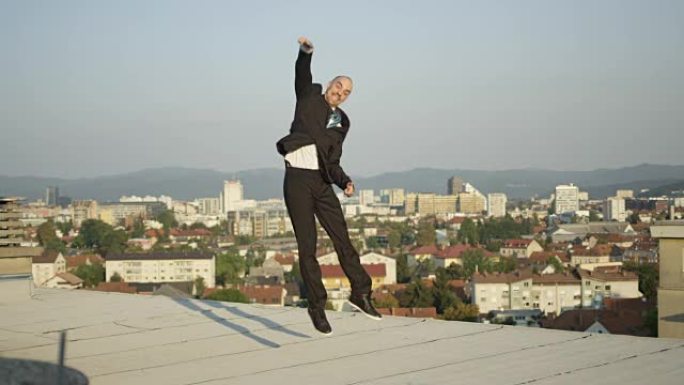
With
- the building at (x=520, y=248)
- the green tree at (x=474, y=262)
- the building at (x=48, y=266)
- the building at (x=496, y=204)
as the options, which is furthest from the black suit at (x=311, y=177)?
the building at (x=496, y=204)

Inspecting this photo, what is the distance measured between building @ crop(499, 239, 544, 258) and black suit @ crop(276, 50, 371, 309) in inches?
3549

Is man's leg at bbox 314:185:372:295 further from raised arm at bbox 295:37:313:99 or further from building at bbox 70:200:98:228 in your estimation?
building at bbox 70:200:98:228

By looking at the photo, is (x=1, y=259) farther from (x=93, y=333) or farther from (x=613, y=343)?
(x=613, y=343)

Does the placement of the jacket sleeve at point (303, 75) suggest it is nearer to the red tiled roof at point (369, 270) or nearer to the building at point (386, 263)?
the red tiled roof at point (369, 270)

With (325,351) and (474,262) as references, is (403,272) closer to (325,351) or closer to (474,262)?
(474,262)

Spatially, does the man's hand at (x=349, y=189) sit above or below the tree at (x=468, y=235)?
above

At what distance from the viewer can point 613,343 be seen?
4.79 m

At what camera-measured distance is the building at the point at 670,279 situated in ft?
27.1

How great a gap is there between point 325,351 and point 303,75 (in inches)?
51.2

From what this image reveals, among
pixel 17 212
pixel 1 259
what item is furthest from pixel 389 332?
pixel 17 212

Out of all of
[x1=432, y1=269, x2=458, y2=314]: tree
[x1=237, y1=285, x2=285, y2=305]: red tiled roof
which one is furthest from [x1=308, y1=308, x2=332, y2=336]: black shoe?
[x1=237, y1=285, x2=285, y2=305]: red tiled roof

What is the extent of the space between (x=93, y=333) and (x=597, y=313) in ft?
106

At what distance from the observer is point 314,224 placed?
490cm

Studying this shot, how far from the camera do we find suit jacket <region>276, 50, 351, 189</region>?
4848 mm
